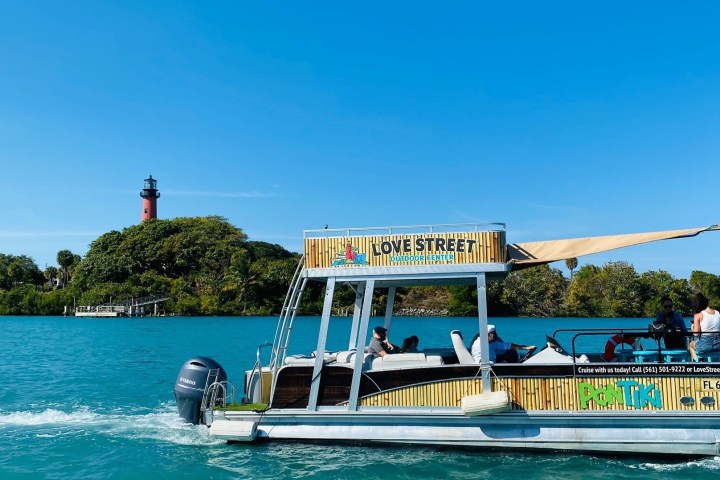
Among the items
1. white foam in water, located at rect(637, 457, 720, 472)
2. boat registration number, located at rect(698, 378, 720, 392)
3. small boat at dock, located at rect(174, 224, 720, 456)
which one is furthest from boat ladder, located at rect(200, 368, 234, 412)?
boat registration number, located at rect(698, 378, 720, 392)

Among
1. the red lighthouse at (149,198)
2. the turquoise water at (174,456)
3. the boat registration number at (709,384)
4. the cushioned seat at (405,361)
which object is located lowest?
the turquoise water at (174,456)

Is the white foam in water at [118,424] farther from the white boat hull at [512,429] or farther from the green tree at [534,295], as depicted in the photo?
the green tree at [534,295]

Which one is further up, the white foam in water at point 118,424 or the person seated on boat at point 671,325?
the person seated on boat at point 671,325

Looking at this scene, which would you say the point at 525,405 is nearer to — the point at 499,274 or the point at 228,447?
the point at 499,274

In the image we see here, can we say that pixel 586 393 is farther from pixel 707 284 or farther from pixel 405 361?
pixel 707 284

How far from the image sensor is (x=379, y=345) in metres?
12.1

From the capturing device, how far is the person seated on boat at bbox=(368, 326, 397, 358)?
11.9 meters

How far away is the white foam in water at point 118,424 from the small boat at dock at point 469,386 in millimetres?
987

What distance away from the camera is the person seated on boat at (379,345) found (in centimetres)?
1195

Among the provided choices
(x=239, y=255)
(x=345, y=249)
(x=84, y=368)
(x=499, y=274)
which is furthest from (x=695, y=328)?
(x=239, y=255)

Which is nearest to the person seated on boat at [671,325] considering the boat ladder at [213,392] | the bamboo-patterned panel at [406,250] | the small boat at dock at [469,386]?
the small boat at dock at [469,386]

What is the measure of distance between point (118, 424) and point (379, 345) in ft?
22.9

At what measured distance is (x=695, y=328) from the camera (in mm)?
11266

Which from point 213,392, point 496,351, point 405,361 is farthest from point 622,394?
point 213,392
